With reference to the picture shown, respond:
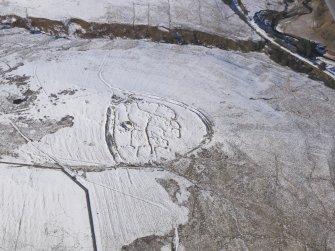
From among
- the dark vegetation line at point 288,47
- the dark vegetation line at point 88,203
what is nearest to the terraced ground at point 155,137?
the dark vegetation line at point 88,203

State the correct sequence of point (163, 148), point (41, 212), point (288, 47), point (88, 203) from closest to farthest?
1. point (41, 212)
2. point (88, 203)
3. point (163, 148)
4. point (288, 47)

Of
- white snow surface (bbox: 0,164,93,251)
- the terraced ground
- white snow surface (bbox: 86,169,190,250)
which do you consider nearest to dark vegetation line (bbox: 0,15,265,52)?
the terraced ground

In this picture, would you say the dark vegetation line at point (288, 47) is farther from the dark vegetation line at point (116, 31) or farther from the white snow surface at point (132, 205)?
the white snow surface at point (132, 205)

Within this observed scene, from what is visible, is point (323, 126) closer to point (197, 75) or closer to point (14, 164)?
point (197, 75)

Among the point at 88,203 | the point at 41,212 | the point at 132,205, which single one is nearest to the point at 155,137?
the point at 132,205

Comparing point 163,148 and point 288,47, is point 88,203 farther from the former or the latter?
point 288,47

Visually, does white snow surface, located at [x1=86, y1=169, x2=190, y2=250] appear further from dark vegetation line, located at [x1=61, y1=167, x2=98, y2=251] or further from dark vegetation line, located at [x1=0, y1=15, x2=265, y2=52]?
dark vegetation line, located at [x1=0, y1=15, x2=265, y2=52]
